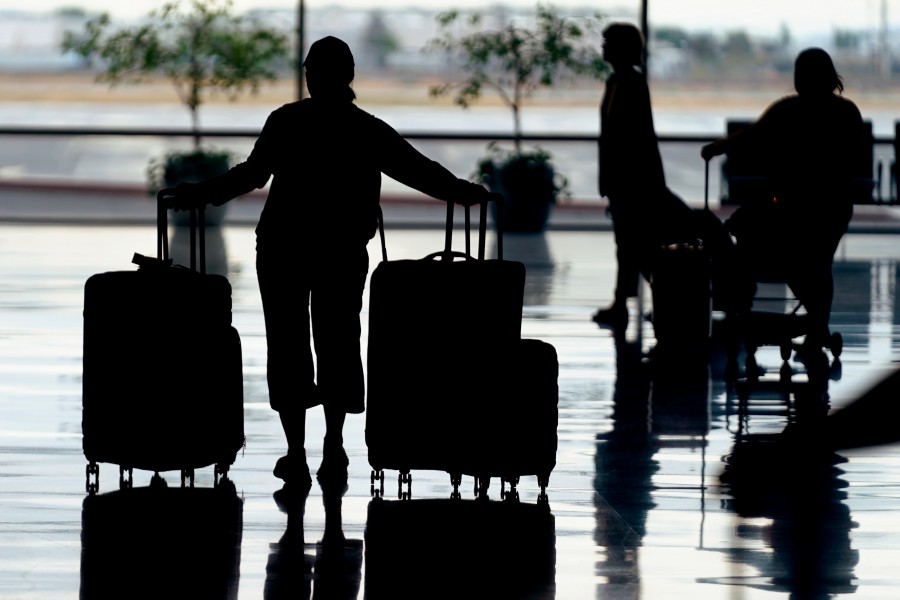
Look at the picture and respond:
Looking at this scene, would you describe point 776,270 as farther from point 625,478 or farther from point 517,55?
point 517,55

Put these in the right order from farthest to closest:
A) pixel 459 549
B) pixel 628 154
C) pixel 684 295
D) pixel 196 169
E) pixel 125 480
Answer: pixel 196 169 → pixel 628 154 → pixel 684 295 → pixel 125 480 → pixel 459 549

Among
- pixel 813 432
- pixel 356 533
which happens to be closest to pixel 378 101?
pixel 813 432

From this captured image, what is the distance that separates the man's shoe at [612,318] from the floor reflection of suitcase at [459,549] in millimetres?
4149

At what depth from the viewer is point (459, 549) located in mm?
4324

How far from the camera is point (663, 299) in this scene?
26.0 ft

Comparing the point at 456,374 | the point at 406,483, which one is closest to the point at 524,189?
the point at 406,483

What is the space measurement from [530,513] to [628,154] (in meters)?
4.11

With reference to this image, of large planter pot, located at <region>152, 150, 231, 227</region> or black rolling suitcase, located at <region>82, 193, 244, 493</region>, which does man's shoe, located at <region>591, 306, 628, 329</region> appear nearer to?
black rolling suitcase, located at <region>82, 193, 244, 493</region>

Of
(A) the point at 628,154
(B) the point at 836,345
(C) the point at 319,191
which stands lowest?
(B) the point at 836,345

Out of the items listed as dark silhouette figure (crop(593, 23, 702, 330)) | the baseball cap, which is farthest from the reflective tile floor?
dark silhouette figure (crop(593, 23, 702, 330))

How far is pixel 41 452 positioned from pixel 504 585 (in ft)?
7.00

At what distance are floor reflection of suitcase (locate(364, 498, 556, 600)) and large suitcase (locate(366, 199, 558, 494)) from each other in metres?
0.11

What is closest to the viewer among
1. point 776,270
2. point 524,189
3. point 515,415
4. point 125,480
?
point 515,415

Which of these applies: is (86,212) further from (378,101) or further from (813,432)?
(813,432)
